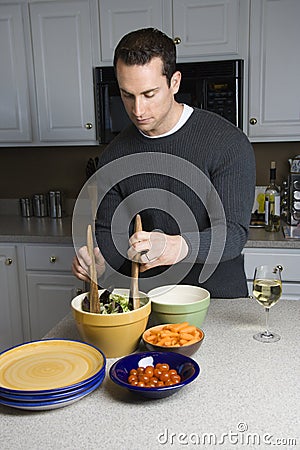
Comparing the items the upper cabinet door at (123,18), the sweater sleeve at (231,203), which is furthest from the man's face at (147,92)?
the upper cabinet door at (123,18)

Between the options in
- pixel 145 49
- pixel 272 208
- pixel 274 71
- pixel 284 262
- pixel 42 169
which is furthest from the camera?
pixel 42 169

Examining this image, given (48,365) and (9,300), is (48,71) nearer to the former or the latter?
(9,300)

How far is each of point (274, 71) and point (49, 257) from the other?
4.88 feet

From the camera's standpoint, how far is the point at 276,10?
2.54m

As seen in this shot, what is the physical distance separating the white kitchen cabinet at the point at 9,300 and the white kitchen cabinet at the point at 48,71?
2.18 feet

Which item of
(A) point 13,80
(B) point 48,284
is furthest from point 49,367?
(A) point 13,80

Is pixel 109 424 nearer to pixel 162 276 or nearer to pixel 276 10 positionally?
pixel 162 276

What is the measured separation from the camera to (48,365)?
1.10 meters

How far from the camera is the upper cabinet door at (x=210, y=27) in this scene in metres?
2.55

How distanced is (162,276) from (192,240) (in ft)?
0.86

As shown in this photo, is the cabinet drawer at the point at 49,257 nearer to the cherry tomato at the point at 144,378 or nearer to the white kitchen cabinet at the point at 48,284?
the white kitchen cabinet at the point at 48,284

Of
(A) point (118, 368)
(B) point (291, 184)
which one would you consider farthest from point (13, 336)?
(A) point (118, 368)

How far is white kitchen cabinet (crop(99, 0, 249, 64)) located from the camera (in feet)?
8.40

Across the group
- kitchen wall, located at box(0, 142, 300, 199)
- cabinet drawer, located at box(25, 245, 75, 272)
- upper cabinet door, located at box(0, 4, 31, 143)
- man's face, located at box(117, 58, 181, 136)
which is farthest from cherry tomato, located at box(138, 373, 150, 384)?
kitchen wall, located at box(0, 142, 300, 199)
